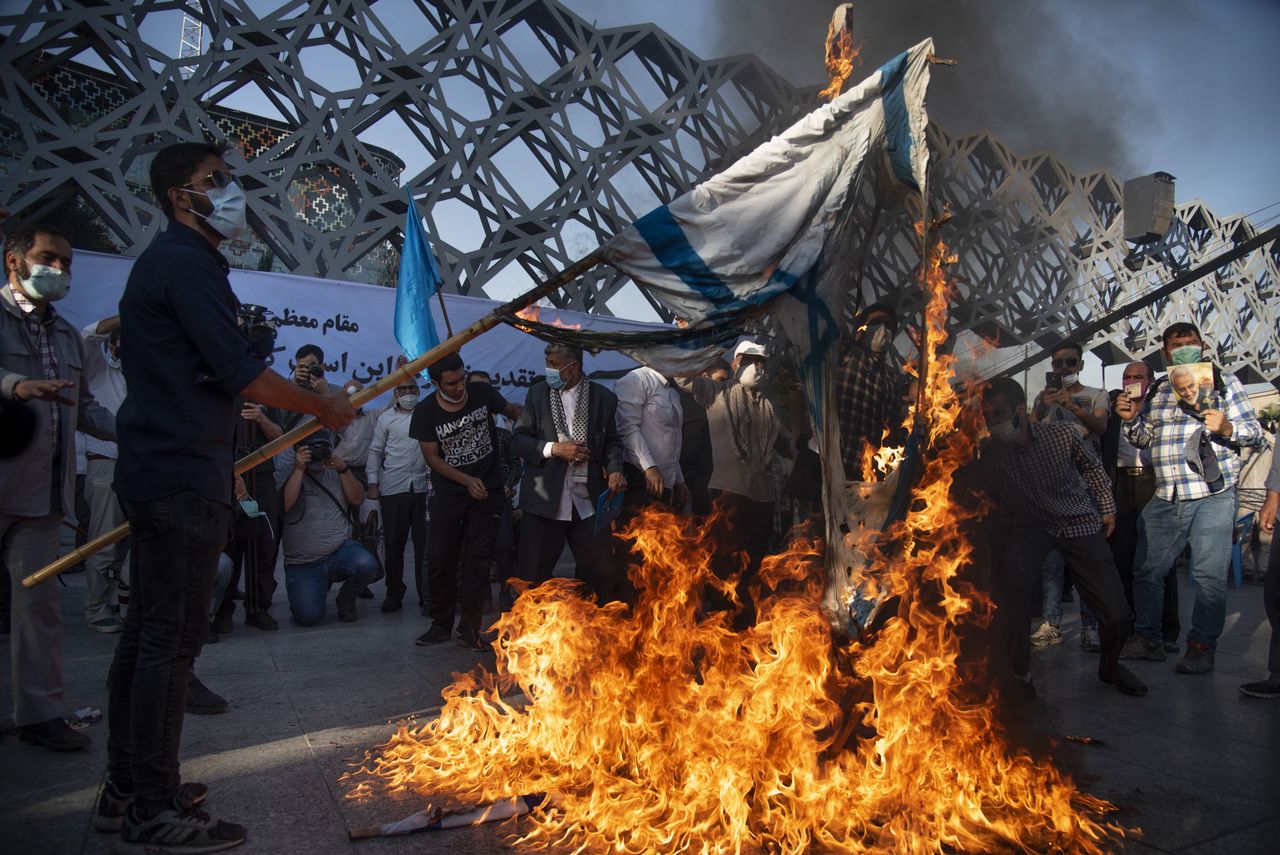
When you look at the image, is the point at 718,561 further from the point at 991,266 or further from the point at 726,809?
the point at 726,809

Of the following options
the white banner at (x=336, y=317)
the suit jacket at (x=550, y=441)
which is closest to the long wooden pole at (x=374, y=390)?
the suit jacket at (x=550, y=441)

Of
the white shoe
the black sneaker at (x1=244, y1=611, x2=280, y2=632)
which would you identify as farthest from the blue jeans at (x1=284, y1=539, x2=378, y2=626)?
the white shoe

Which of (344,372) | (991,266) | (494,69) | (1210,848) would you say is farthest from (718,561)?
(494,69)

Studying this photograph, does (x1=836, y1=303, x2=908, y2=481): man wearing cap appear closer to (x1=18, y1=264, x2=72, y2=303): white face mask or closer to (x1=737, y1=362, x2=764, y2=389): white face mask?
(x1=737, y1=362, x2=764, y2=389): white face mask

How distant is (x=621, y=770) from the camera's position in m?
3.14

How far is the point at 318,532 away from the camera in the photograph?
6.87m

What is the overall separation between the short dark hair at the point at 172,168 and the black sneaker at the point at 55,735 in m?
2.26

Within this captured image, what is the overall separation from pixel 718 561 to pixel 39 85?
13.5 meters

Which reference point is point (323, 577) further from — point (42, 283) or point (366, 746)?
point (42, 283)

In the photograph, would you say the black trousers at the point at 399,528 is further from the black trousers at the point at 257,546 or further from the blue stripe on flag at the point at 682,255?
the blue stripe on flag at the point at 682,255

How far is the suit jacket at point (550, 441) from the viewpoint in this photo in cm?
554

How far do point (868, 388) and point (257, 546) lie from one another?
197 inches

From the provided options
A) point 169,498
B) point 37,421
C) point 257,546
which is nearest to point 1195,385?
point 169,498

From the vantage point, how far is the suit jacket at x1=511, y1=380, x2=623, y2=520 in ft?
18.2
